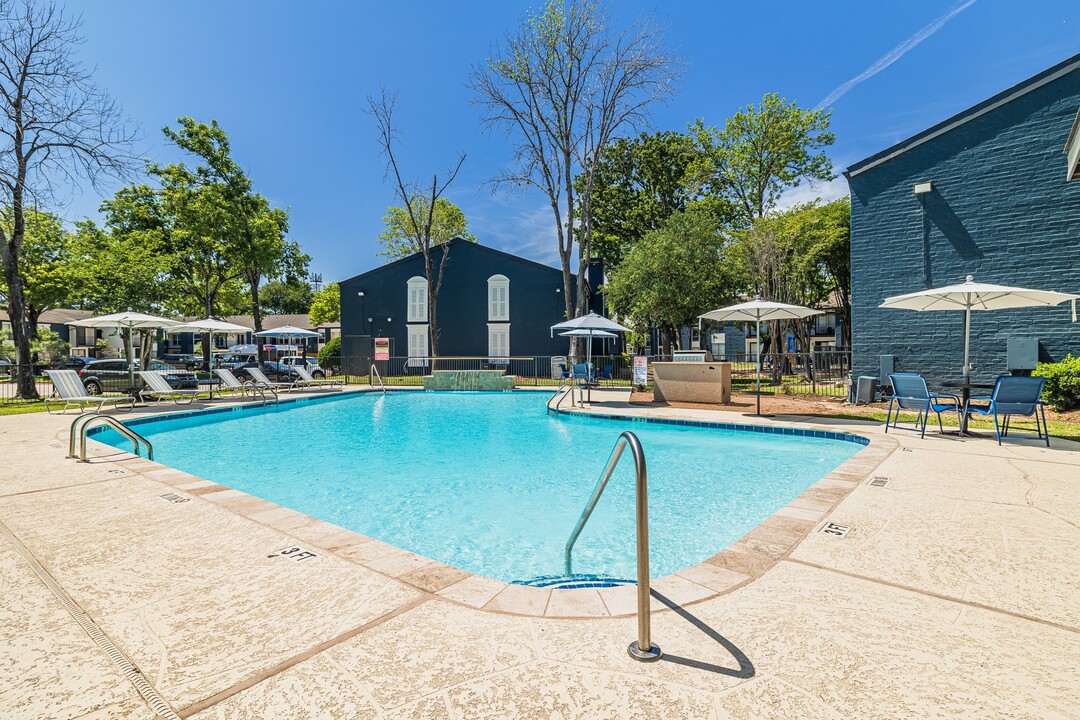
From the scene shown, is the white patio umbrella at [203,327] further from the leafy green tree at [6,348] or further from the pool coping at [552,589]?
the leafy green tree at [6,348]

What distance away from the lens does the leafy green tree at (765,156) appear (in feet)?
74.2

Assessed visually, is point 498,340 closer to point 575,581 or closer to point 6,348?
point 575,581

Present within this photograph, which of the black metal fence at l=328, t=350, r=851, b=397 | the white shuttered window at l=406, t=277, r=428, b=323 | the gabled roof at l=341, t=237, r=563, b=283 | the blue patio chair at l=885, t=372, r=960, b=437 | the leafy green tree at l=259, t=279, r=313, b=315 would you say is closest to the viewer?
the blue patio chair at l=885, t=372, r=960, b=437

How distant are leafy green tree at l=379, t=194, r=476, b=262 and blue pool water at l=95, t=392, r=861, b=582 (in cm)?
2642

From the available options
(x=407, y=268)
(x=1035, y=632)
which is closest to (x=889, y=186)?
(x=1035, y=632)

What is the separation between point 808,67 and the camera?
61.1 ft

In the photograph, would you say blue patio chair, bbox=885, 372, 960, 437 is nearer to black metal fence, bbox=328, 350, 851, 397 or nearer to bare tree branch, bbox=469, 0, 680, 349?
black metal fence, bbox=328, 350, 851, 397

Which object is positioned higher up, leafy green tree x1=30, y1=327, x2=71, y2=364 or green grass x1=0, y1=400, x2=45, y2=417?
leafy green tree x1=30, y1=327, x2=71, y2=364

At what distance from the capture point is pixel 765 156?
76.0ft

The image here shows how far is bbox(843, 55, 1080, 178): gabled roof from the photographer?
9719mm

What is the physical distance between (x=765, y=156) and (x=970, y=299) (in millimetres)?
18971

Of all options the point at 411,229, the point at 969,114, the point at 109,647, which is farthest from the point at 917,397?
the point at 411,229

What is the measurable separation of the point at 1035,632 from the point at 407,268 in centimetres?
2511

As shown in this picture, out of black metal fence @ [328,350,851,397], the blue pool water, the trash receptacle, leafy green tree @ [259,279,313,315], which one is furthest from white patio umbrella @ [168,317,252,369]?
leafy green tree @ [259,279,313,315]
